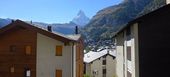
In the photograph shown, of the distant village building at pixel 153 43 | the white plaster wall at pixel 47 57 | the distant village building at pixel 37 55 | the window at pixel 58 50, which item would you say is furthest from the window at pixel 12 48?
the distant village building at pixel 153 43

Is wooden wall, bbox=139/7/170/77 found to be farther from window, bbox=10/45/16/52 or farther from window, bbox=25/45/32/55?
window, bbox=10/45/16/52

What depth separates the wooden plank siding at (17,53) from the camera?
105 ft

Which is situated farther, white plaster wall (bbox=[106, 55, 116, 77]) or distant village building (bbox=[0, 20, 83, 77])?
white plaster wall (bbox=[106, 55, 116, 77])

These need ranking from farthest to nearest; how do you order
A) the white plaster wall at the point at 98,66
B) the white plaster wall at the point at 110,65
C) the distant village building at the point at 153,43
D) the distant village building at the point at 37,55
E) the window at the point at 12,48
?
the white plaster wall at the point at 110,65 → the white plaster wall at the point at 98,66 → the window at the point at 12,48 → the distant village building at the point at 37,55 → the distant village building at the point at 153,43

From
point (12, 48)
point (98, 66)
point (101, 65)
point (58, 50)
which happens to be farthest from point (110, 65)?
point (12, 48)

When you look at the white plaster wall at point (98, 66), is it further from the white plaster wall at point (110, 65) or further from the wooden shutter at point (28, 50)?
the wooden shutter at point (28, 50)

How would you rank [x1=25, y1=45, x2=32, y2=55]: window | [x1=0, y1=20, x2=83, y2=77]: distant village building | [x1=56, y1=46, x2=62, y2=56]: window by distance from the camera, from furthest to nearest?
[x1=25, y1=45, x2=32, y2=55]: window, [x1=56, y1=46, x2=62, y2=56]: window, [x1=0, y1=20, x2=83, y2=77]: distant village building

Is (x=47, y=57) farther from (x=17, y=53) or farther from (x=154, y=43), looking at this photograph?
(x=154, y=43)

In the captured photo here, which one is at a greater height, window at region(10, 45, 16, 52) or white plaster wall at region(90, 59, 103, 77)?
window at region(10, 45, 16, 52)

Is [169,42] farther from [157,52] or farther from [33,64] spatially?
[33,64]

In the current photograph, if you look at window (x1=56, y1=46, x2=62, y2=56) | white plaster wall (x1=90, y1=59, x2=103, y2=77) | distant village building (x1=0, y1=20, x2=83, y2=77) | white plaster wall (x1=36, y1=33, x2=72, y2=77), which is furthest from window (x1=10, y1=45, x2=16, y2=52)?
white plaster wall (x1=90, y1=59, x2=103, y2=77)

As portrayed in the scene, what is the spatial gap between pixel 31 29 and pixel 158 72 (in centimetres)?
1297

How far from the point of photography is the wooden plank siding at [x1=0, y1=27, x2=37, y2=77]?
31969mm

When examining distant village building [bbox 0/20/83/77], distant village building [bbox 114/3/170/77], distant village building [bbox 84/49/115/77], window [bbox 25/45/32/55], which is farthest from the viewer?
distant village building [bbox 84/49/115/77]
